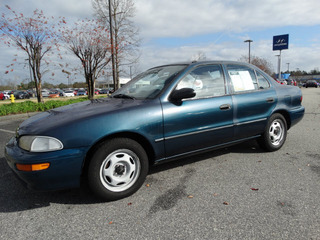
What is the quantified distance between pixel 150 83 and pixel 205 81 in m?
0.77

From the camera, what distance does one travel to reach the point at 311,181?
294 centimetres

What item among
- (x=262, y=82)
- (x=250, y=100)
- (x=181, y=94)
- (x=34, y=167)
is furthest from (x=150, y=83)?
(x=262, y=82)

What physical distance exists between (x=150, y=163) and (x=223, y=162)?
134 centimetres

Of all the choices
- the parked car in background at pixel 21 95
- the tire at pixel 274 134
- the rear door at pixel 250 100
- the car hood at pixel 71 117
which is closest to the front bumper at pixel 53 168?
the car hood at pixel 71 117

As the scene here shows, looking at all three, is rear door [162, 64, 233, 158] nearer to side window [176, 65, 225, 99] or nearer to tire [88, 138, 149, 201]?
side window [176, 65, 225, 99]

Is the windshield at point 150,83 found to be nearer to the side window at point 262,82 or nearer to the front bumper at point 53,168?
the front bumper at point 53,168

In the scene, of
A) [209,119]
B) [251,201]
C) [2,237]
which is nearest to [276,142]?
[209,119]

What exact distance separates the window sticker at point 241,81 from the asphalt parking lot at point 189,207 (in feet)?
3.86

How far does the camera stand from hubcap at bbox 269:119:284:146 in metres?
4.03

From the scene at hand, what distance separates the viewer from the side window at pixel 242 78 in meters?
3.61

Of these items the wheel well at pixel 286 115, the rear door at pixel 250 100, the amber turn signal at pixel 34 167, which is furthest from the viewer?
the wheel well at pixel 286 115

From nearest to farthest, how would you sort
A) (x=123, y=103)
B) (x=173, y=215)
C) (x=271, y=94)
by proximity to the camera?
(x=173, y=215) < (x=123, y=103) < (x=271, y=94)

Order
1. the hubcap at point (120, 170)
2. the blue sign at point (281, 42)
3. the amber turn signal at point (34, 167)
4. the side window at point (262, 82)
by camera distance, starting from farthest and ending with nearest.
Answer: the blue sign at point (281, 42), the side window at point (262, 82), the hubcap at point (120, 170), the amber turn signal at point (34, 167)

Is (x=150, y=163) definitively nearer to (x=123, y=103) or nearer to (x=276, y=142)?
(x=123, y=103)
